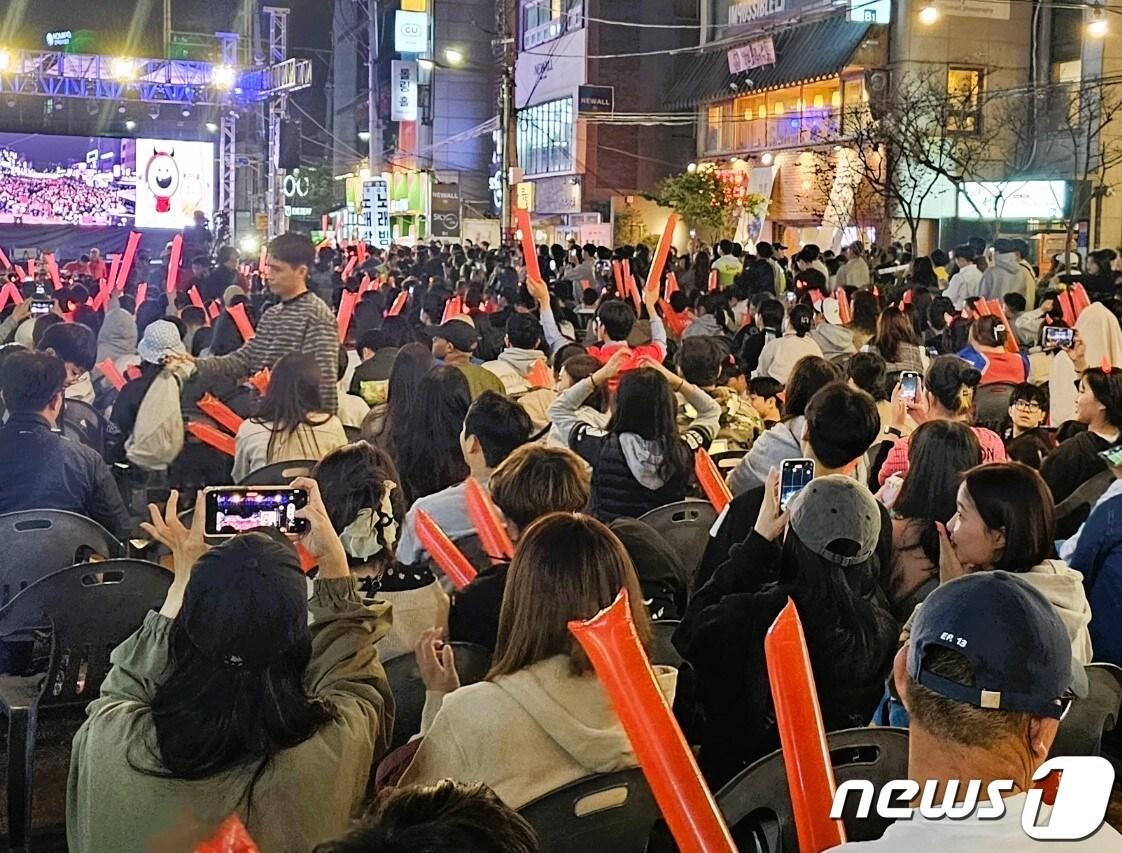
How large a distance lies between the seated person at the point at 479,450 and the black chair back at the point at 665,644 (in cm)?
84

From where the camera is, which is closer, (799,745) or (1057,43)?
(799,745)

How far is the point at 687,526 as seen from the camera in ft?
15.9

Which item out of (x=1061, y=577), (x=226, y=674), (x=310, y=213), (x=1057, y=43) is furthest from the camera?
(x=310, y=213)

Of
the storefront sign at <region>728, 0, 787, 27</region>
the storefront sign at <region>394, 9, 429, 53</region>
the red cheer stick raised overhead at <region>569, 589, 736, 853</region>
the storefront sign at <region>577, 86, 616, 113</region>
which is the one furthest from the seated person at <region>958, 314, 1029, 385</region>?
the storefront sign at <region>394, 9, 429, 53</region>

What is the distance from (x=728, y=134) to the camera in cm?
2666

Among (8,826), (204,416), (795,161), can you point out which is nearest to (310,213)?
(795,161)

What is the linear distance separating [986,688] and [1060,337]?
20.7ft

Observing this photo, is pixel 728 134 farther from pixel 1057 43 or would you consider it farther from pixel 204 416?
pixel 204 416

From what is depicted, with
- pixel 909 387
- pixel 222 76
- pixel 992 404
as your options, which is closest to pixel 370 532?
pixel 909 387

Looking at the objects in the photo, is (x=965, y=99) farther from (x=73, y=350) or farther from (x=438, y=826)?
(x=438, y=826)

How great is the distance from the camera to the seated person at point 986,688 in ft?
6.15

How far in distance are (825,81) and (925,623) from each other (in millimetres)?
22238

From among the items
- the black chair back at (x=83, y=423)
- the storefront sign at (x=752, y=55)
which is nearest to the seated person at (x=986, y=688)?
the black chair back at (x=83, y=423)

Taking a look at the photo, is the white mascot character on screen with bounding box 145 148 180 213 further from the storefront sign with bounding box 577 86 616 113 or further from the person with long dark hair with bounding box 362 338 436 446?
the person with long dark hair with bounding box 362 338 436 446
